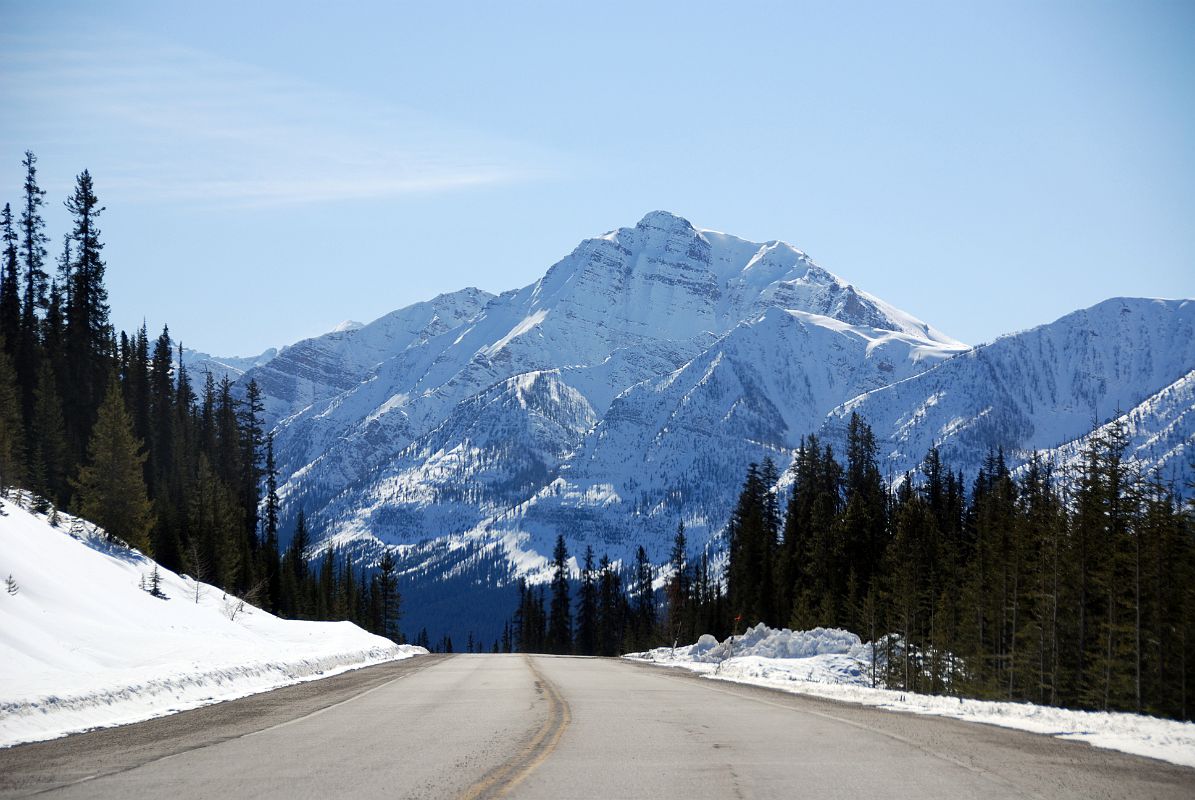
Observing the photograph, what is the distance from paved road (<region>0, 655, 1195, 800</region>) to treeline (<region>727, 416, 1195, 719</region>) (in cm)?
3013

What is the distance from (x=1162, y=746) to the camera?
50.5ft

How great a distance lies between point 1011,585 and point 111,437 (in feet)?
170

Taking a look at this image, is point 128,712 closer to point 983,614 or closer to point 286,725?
point 286,725

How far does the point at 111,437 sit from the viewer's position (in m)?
63.2

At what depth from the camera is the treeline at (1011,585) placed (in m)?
46.2

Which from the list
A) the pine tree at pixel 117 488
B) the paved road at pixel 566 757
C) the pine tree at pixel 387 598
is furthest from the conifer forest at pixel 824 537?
the paved road at pixel 566 757

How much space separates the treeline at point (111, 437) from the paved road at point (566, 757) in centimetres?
4297

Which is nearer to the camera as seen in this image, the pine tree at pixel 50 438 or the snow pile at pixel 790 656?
the snow pile at pixel 790 656

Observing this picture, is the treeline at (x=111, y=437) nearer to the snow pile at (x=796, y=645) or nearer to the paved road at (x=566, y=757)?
the snow pile at (x=796, y=645)

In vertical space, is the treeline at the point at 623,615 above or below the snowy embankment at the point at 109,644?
below

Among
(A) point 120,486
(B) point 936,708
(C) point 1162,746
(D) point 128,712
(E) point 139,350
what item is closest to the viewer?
(C) point 1162,746

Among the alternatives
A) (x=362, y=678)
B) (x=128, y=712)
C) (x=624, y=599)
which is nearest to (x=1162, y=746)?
(x=128, y=712)

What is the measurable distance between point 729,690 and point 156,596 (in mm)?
23262

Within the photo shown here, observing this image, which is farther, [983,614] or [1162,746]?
[983,614]
